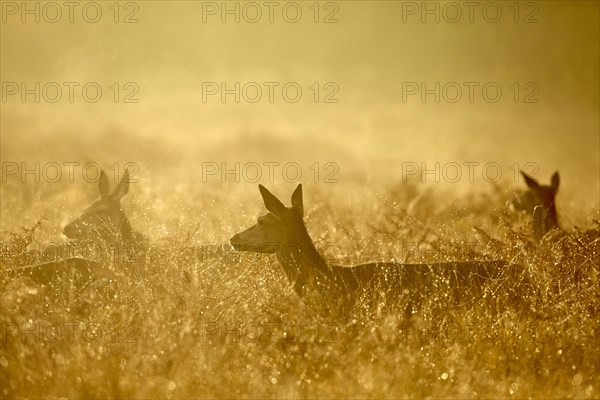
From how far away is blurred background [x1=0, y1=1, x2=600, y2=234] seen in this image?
26.8 meters

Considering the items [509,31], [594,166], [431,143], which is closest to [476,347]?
[594,166]

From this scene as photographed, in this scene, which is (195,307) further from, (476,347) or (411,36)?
(411,36)

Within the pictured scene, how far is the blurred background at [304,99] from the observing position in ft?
88.1

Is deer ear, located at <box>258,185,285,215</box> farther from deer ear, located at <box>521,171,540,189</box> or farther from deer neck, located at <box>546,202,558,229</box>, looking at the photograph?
deer ear, located at <box>521,171,540,189</box>

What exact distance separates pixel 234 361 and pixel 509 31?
10495 centimetres

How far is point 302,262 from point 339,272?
0.55 meters

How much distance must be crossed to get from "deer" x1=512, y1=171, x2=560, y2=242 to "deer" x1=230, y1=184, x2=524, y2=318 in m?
3.55

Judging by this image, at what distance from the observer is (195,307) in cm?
866

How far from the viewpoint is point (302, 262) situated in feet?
35.3

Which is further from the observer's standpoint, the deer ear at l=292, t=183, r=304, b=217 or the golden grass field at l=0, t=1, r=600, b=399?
the deer ear at l=292, t=183, r=304, b=217
